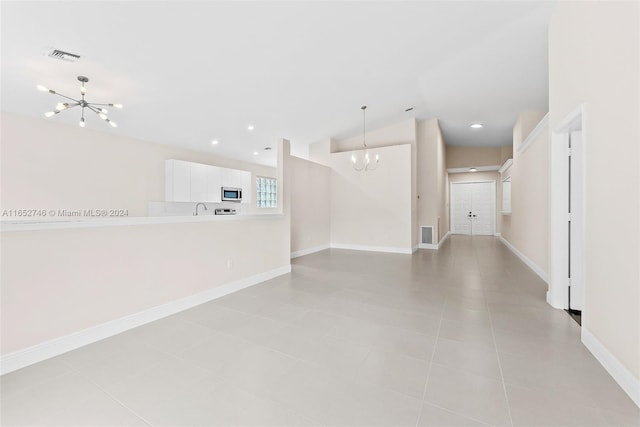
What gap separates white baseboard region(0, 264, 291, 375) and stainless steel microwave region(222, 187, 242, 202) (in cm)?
360

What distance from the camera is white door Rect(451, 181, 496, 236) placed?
1099 centimetres

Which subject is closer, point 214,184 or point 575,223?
point 575,223

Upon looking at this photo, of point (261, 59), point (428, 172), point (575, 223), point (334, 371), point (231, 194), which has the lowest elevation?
point (334, 371)

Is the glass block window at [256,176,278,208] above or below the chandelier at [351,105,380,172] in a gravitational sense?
below

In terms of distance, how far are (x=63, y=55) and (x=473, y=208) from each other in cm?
1228

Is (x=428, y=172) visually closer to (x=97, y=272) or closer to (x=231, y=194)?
(x=231, y=194)

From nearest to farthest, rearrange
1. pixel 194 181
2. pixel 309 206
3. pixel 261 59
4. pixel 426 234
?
pixel 261 59, pixel 194 181, pixel 309 206, pixel 426 234

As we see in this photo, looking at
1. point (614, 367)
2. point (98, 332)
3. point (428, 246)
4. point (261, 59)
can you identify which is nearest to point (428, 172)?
point (428, 246)

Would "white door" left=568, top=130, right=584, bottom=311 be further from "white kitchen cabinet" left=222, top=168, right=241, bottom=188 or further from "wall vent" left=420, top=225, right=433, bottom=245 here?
"white kitchen cabinet" left=222, top=168, right=241, bottom=188

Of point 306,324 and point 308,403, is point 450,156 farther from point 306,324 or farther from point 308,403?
point 308,403

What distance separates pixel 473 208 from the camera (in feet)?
37.1

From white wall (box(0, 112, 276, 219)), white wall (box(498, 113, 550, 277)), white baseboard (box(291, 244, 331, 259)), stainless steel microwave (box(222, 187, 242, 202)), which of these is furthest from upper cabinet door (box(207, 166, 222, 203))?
white wall (box(498, 113, 550, 277))

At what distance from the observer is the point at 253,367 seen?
1.98 m

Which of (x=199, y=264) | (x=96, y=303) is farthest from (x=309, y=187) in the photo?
(x=96, y=303)
